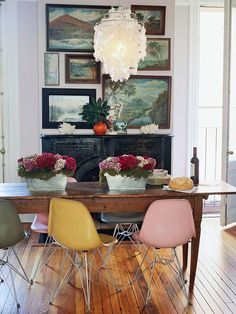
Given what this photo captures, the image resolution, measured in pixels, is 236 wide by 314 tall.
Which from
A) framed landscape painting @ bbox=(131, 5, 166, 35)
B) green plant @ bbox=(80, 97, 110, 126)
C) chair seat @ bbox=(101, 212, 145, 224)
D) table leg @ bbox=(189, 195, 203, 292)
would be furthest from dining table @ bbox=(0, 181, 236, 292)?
framed landscape painting @ bbox=(131, 5, 166, 35)

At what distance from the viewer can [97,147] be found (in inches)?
222

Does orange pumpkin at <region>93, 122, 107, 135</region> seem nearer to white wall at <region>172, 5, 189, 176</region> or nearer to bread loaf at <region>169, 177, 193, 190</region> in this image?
white wall at <region>172, 5, 189, 176</region>

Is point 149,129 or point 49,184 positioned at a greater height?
point 149,129

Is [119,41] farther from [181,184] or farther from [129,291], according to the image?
[129,291]

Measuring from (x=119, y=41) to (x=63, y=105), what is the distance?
6.27 ft

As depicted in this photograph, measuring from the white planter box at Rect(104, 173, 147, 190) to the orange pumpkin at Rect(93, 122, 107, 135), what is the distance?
2.02m

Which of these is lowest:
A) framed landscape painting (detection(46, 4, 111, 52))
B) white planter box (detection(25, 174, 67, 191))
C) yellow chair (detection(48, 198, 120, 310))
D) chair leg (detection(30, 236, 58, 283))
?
chair leg (detection(30, 236, 58, 283))

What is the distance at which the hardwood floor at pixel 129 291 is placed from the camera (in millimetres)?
3379

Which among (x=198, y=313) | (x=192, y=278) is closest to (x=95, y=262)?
(x=192, y=278)

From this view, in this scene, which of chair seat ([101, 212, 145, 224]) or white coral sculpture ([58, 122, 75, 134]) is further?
white coral sculpture ([58, 122, 75, 134])

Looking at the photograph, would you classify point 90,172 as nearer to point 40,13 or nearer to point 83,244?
→ point 40,13

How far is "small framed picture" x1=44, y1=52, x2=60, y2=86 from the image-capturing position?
18.7 ft

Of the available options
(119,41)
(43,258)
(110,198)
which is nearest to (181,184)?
(110,198)

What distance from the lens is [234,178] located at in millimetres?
5789
